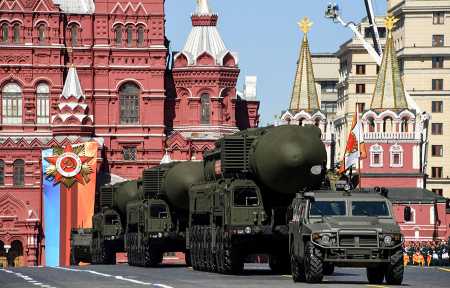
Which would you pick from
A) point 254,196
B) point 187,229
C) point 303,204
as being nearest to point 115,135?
point 187,229

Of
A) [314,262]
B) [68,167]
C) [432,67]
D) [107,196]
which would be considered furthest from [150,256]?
[432,67]

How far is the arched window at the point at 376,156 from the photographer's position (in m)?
151

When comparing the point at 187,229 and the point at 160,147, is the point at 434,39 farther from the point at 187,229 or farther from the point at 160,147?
the point at 187,229

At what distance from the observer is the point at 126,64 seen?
13825cm

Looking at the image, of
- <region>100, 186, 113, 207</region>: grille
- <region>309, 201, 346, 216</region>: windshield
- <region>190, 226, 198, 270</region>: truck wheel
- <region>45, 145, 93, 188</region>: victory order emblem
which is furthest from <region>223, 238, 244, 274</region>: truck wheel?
<region>45, 145, 93, 188</region>: victory order emblem

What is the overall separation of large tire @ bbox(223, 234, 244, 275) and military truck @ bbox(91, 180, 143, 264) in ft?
101

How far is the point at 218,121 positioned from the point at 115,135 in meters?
8.16

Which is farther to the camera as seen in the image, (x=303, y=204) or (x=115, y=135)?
(x=115, y=135)

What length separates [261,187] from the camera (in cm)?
5259

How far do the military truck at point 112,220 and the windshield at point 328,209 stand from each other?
4148 cm

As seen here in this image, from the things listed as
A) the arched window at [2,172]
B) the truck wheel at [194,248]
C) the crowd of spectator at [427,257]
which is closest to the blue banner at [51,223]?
the arched window at [2,172]

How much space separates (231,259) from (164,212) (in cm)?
1826

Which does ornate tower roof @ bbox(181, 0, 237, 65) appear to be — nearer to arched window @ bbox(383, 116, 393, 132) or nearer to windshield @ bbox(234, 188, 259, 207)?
arched window @ bbox(383, 116, 393, 132)

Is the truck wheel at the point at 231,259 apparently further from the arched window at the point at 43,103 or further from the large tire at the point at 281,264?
the arched window at the point at 43,103
